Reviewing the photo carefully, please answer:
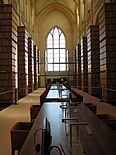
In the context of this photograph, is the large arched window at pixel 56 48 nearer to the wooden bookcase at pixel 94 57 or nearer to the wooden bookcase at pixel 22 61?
the wooden bookcase at pixel 22 61

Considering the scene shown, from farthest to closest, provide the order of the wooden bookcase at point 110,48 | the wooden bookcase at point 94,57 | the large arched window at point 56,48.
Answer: the large arched window at point 56,48 → the wooden bookcase at point 94,57 → the wooden bookcase at point 110,48

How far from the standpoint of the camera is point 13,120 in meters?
7.92

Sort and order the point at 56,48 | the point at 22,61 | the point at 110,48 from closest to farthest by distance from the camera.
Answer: the point at 110,48
the point at 22,61
the point at 56,48

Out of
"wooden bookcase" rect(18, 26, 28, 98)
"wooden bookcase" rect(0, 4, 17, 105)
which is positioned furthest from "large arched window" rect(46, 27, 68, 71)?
"wooden bookcase" rect(0, 4, 17, 105)

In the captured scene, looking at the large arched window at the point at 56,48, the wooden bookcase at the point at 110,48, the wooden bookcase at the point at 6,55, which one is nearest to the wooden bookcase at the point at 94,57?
the wooden bookcase at the point at 110,48

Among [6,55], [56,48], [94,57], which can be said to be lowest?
[6,55]

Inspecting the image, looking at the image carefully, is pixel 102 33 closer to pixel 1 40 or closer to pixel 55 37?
pixel 1 40

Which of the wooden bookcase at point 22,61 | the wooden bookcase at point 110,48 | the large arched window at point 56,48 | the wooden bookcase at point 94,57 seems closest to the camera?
the wooden bookcase at point 110,48

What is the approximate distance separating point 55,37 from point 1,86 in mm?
21614

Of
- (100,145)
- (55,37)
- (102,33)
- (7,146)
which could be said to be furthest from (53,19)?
(100,145)

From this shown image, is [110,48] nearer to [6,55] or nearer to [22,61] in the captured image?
[6,55]

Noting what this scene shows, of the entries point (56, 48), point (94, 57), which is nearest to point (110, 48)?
point (94, 57)

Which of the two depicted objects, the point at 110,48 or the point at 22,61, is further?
the point at 22,61

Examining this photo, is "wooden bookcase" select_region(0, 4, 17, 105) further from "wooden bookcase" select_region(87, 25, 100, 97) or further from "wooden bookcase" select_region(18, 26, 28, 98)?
"wooden bookcase" select_region(87, 25, 100, 97)
